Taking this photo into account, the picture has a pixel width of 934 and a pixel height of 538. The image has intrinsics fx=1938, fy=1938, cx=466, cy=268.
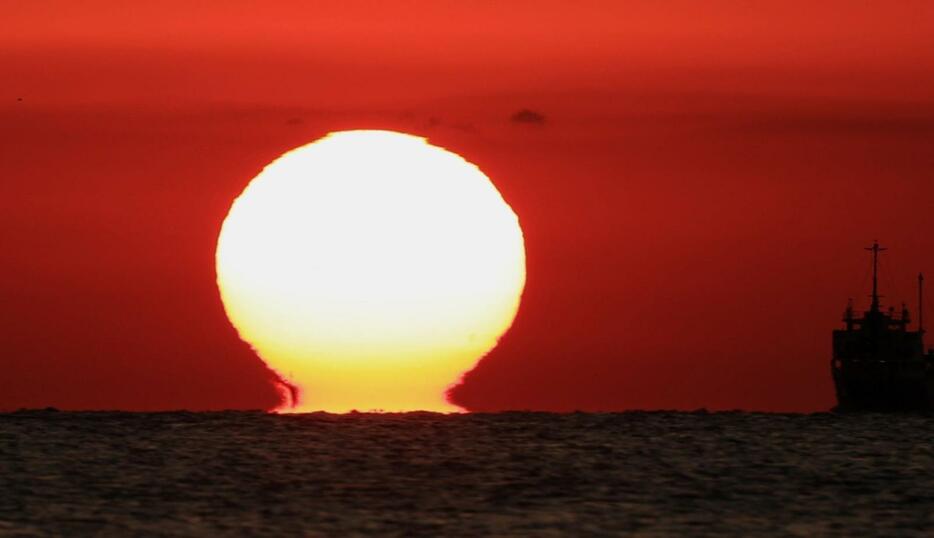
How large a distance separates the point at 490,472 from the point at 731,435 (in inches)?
966

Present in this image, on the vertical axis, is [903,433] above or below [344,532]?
above

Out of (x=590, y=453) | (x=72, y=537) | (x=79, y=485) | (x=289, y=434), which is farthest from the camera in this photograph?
(x=289, y=434)

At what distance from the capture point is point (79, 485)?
191 feet

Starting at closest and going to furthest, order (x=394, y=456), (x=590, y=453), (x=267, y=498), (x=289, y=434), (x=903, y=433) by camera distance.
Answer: (x=267, y=498), (x=394, y=456), (x=590, y=453), (x=289, y=434), (x=903, y=433)

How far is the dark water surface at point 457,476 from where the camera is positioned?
4859 centimetres

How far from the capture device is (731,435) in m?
85.2

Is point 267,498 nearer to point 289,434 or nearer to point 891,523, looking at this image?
point 891,523

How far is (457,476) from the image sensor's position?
200 feet

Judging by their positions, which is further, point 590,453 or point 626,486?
point 590,453

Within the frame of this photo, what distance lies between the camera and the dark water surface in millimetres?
48594

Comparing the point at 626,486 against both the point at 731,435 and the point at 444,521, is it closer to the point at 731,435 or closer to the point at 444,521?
the point at 444,521

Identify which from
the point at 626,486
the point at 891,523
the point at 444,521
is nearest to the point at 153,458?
the point at 626,486

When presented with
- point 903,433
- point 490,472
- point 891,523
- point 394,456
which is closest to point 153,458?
point 394,456

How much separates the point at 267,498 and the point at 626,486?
468 inches
